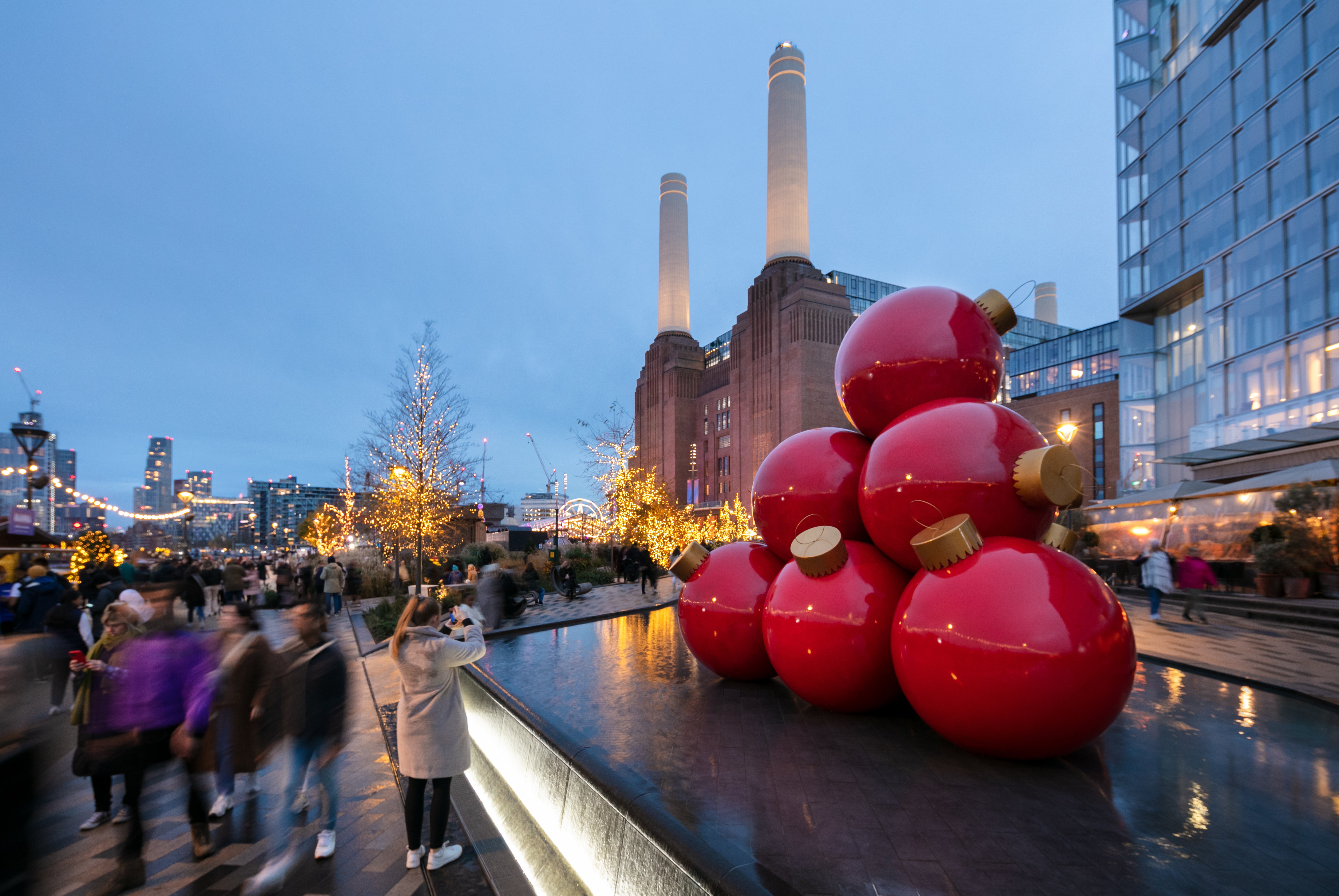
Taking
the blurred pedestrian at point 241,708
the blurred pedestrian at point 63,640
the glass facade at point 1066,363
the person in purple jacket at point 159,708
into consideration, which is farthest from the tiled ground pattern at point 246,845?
the glass facade at point 1066,363

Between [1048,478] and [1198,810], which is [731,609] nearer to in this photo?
[1048,478]

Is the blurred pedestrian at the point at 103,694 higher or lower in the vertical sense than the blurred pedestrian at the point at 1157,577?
higher

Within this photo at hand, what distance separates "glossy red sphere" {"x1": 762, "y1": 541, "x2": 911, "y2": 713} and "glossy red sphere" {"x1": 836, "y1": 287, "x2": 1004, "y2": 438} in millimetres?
1516

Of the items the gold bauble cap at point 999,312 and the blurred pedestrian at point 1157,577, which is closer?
the gold bauble cap at point 999,312

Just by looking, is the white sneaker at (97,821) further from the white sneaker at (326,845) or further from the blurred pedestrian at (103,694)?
the white sneaker at (326,845)

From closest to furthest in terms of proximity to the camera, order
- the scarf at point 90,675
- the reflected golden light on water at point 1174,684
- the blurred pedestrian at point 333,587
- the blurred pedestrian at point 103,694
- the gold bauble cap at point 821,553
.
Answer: the blurred pedestrian at point 103,694 → the scarf at point 90,675 → the gold bauble cap at point 821,553 → the reflected golden light on water at point 1174,684 → the blurred pedestrian at point 333,587

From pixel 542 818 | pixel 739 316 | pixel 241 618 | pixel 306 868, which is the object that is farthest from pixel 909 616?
pixel 739 316

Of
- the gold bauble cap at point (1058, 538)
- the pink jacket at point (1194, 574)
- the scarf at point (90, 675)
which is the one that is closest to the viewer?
the scarf at point (90, 675)

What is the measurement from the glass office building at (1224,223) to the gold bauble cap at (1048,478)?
30.2 m

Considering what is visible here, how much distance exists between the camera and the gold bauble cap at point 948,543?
192 inches

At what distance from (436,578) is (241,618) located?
17524mm

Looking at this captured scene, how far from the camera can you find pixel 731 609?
7.05m

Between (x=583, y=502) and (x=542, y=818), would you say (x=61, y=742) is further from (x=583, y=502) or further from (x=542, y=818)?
(x=583, y=502)

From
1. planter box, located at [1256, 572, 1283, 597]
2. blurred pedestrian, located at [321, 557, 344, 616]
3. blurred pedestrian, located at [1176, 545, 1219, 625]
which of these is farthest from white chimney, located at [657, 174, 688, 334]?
blurred pedestrian, located at [1176, 545, 1219, 625]
